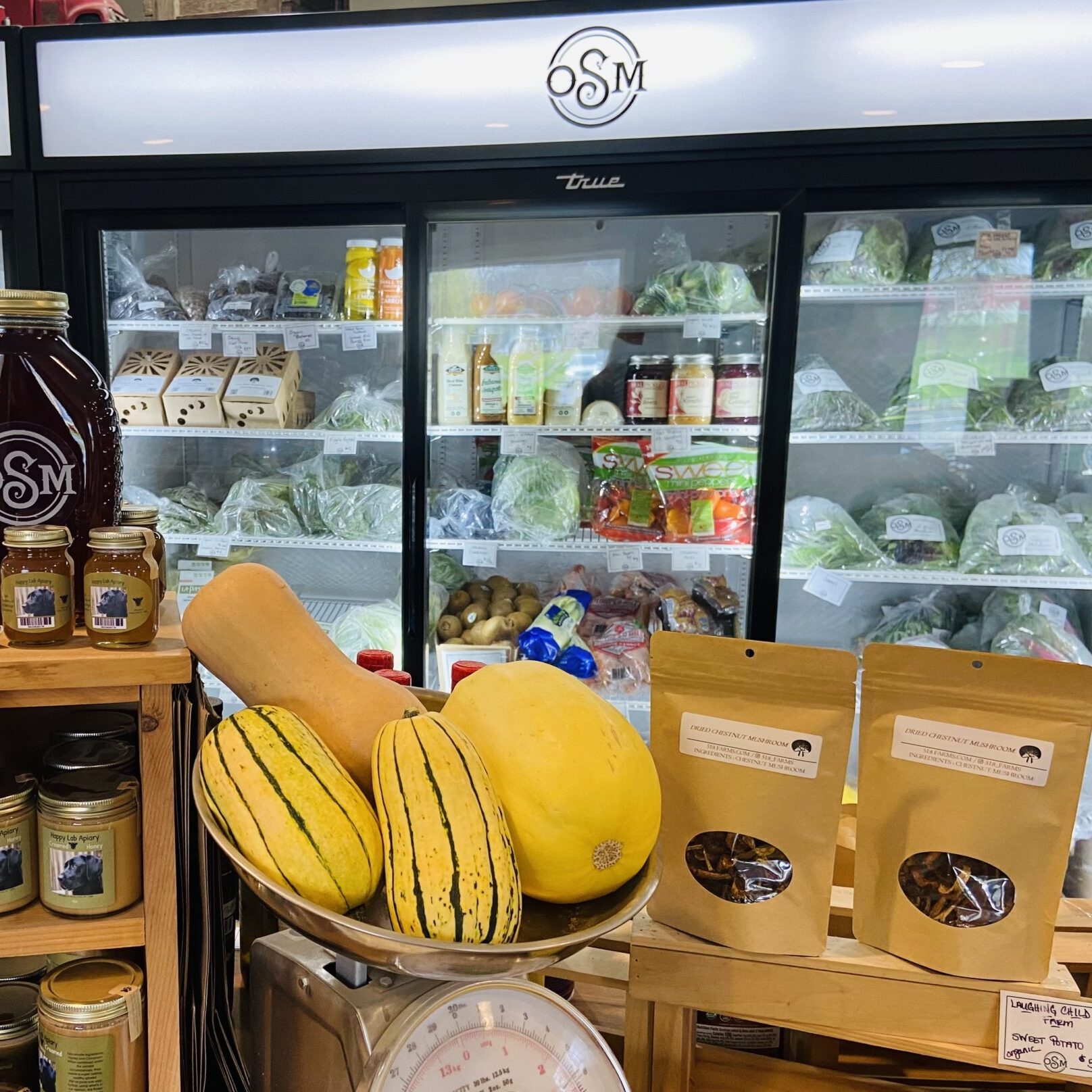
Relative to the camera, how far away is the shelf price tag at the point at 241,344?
7.73 feet

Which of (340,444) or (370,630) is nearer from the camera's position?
(340,444)

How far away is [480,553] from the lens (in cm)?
222

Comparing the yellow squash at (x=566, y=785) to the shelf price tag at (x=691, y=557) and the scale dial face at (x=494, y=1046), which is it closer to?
the scale dial face at (x=494, y=1046)

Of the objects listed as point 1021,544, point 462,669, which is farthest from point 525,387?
point 462,669

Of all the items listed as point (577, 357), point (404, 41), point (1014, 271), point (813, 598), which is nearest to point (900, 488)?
point (813, 598)

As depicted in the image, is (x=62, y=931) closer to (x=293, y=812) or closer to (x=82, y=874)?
(x=82, y=874)

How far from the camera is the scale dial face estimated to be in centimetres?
57

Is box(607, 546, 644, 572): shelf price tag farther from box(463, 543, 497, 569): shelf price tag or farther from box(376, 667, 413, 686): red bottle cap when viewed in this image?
box(376, 667, 413, 686): red bottle cap

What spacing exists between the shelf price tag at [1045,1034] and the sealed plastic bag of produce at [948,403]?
1684mm

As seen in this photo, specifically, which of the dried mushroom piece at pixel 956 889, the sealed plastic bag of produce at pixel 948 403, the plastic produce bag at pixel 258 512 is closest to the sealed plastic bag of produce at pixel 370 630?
the plastic produce bag at pixel 258 512

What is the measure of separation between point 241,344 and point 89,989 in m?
1.97

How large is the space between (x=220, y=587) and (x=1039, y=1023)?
805mm

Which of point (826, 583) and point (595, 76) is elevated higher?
point (595, 76)

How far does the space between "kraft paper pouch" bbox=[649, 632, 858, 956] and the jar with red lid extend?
58.9 inches
